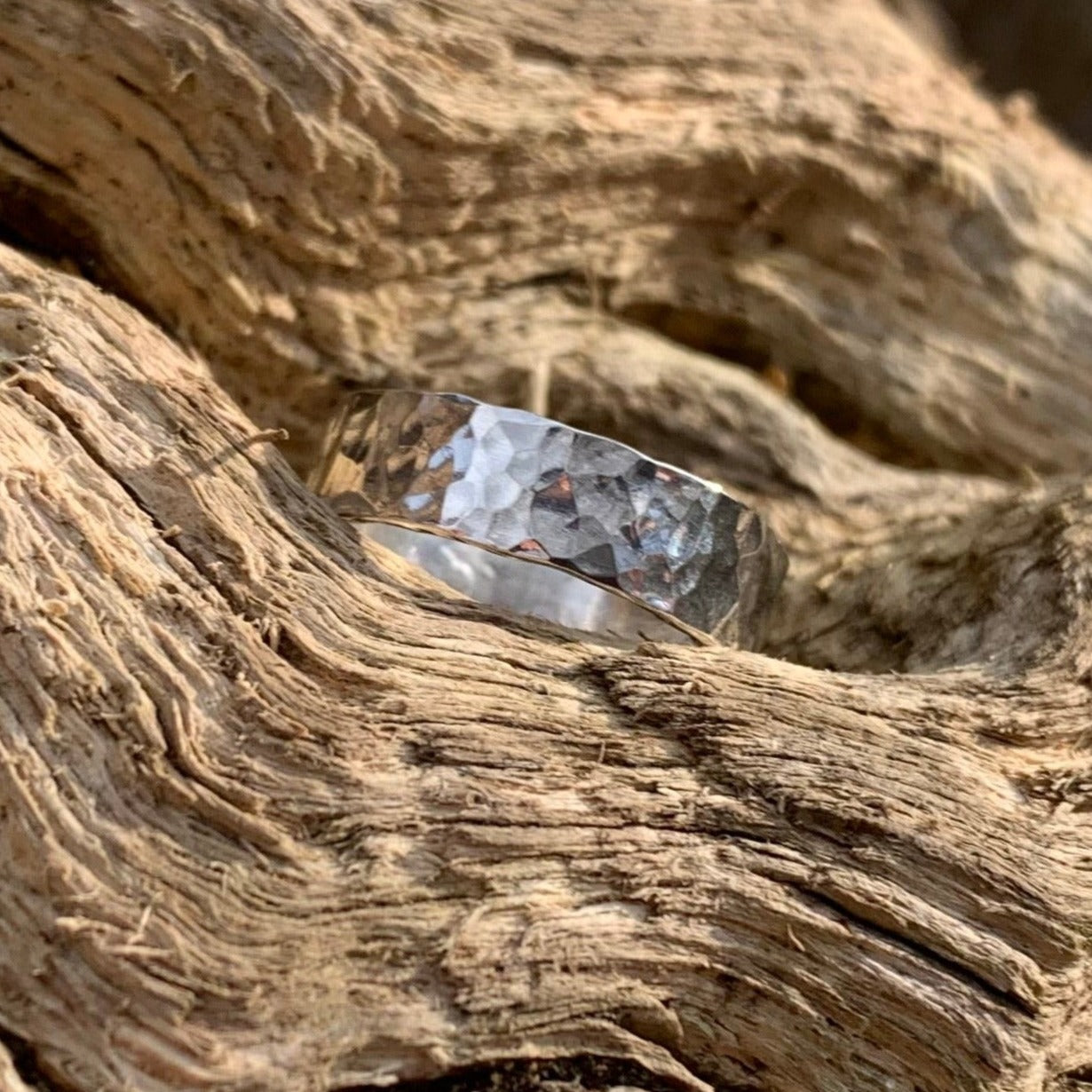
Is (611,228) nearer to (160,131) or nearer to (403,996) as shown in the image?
(160,131)

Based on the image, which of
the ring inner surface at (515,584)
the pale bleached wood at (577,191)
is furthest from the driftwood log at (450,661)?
the ring inner surface at (515,584)

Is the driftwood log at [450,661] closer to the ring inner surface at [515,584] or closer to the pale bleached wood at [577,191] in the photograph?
the pale bleached wood at [577,191]

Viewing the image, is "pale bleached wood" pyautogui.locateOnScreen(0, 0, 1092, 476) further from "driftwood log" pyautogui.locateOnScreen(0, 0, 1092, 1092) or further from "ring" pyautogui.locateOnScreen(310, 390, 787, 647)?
"ring" pyautogui.locateOnScreen(310, 390, 787, 647)

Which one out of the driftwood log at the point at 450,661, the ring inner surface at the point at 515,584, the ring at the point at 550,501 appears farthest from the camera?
the ring inner surface at the point at 515,584

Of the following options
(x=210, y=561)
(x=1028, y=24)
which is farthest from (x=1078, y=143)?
(x=210, y=561)

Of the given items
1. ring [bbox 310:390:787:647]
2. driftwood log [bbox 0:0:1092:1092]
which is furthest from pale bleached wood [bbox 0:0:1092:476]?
ring [bbox 310:390:787:647]

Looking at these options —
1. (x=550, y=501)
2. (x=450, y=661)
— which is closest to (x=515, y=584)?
(x=550, y=501)
